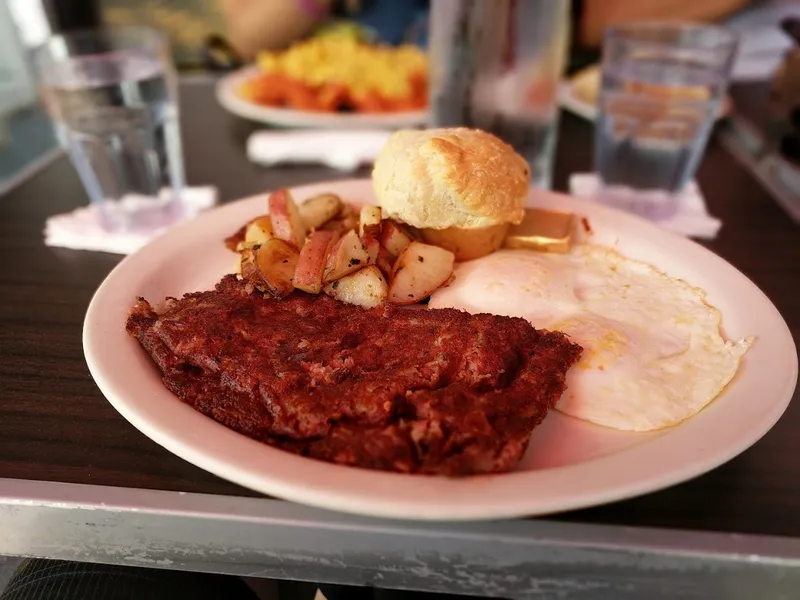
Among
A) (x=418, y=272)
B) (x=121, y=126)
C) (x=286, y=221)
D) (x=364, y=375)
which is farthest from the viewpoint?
(x=121, y=126)

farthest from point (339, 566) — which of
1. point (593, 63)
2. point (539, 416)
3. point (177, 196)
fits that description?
point (593, 63)

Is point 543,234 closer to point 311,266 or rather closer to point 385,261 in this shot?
point 385,261

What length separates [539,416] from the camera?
98cm

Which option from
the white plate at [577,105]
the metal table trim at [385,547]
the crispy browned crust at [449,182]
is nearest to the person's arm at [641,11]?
the white plate at [577,105]

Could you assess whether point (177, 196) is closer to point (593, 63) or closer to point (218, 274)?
point (218, 274)

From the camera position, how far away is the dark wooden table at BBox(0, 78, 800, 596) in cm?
97

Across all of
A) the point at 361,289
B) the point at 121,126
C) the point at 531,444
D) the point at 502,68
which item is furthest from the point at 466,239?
the point at 121,126

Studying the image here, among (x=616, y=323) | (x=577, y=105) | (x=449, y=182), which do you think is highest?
(x=449, y=182)

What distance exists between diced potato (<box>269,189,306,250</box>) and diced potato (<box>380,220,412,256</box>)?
186 mm

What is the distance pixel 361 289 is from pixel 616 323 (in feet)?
1.67

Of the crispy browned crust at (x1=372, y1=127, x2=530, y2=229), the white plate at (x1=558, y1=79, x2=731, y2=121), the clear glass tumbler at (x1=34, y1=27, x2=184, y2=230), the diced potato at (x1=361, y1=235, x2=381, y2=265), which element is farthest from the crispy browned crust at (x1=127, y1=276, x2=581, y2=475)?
the white plate at (x1=558, y1=79, x2=731, y2=121)

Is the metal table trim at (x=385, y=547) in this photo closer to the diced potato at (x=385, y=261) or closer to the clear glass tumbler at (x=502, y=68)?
the diced potato at (x=385, y=261)

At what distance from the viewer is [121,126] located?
1958 mm

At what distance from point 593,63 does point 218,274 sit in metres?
2.84
